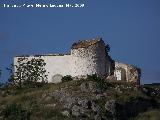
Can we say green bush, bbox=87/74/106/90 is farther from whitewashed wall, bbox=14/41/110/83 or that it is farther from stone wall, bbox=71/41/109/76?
whitewashed wall, bbox=14/41/110/83

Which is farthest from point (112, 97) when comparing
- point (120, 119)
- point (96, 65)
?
point (96, 65)

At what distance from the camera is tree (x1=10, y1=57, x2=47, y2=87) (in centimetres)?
11412

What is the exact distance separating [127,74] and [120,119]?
16316mm

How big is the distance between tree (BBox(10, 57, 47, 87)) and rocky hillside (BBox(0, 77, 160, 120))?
17.9ft

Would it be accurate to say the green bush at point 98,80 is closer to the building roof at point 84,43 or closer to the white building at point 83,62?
the white building at point 83,62

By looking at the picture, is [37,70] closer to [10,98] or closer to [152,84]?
[10,98]

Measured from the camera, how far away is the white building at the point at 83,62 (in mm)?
112125

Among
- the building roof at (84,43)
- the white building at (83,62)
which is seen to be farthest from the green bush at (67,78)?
the building roof at (84,43)

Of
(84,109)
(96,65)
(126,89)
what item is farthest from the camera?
(96,65)

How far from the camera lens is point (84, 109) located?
98.1 metres

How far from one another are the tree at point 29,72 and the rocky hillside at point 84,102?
544 cm

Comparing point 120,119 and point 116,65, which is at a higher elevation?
point 116,65

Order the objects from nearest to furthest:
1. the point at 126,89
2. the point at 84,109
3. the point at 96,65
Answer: the point at 84,109 → the point at 126,89 → the point at 96,65

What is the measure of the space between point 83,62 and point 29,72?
9.04m
